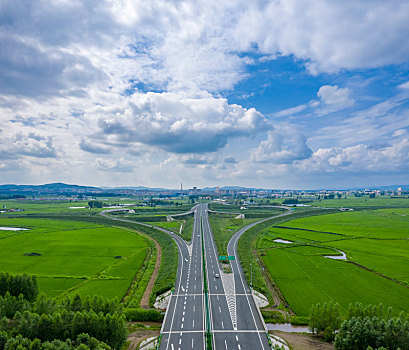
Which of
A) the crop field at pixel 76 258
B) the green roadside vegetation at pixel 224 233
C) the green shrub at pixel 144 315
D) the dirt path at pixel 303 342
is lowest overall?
the dirt path at pixel 303 342

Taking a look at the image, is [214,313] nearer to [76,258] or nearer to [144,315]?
[144,315]

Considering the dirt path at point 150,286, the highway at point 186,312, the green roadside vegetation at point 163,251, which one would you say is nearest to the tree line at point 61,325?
the highway at point 186,312

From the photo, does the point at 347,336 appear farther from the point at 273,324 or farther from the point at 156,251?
the point at 156,251

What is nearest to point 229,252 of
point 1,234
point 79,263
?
point 79,263

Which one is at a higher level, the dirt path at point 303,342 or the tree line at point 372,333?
the tree line at point 372,333

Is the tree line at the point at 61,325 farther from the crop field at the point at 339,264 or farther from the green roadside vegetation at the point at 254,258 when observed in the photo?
the crop field at the point at 339,264
